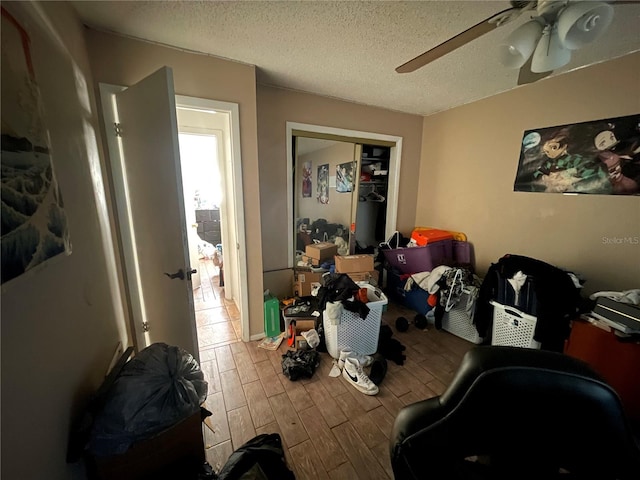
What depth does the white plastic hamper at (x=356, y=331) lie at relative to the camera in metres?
1.88

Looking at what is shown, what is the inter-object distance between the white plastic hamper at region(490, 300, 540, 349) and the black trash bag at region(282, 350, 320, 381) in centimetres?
149

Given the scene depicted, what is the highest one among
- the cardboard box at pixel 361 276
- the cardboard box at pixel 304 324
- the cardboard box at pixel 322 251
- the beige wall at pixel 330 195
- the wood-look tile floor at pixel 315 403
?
the beige wall at pixel 330 195

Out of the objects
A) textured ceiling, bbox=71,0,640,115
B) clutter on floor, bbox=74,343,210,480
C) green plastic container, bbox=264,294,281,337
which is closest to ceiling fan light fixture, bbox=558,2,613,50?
textured ceiling, bbox=71,0,640,115

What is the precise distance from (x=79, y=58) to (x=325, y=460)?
8.17 feet

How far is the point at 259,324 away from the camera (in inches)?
88.7

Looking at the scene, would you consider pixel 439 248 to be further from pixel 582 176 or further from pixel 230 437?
pixel 230 437

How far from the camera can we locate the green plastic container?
2.23 metres

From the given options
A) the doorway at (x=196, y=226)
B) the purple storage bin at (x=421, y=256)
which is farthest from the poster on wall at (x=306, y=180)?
the purple storage bin at (x=421, y=256)

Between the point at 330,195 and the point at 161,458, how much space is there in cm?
348

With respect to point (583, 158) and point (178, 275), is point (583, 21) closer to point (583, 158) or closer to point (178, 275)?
point (583, 158)

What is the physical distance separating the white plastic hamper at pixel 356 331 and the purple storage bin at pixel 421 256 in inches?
34.0

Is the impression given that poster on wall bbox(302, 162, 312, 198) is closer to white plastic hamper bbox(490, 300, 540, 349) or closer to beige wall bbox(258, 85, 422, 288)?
beige wall bbox(258, 85, 422, 288)

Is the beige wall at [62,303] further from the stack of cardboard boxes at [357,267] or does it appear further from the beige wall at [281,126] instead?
the stack of cardboard boxes at [357,267]

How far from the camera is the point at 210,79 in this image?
5.65 feet
